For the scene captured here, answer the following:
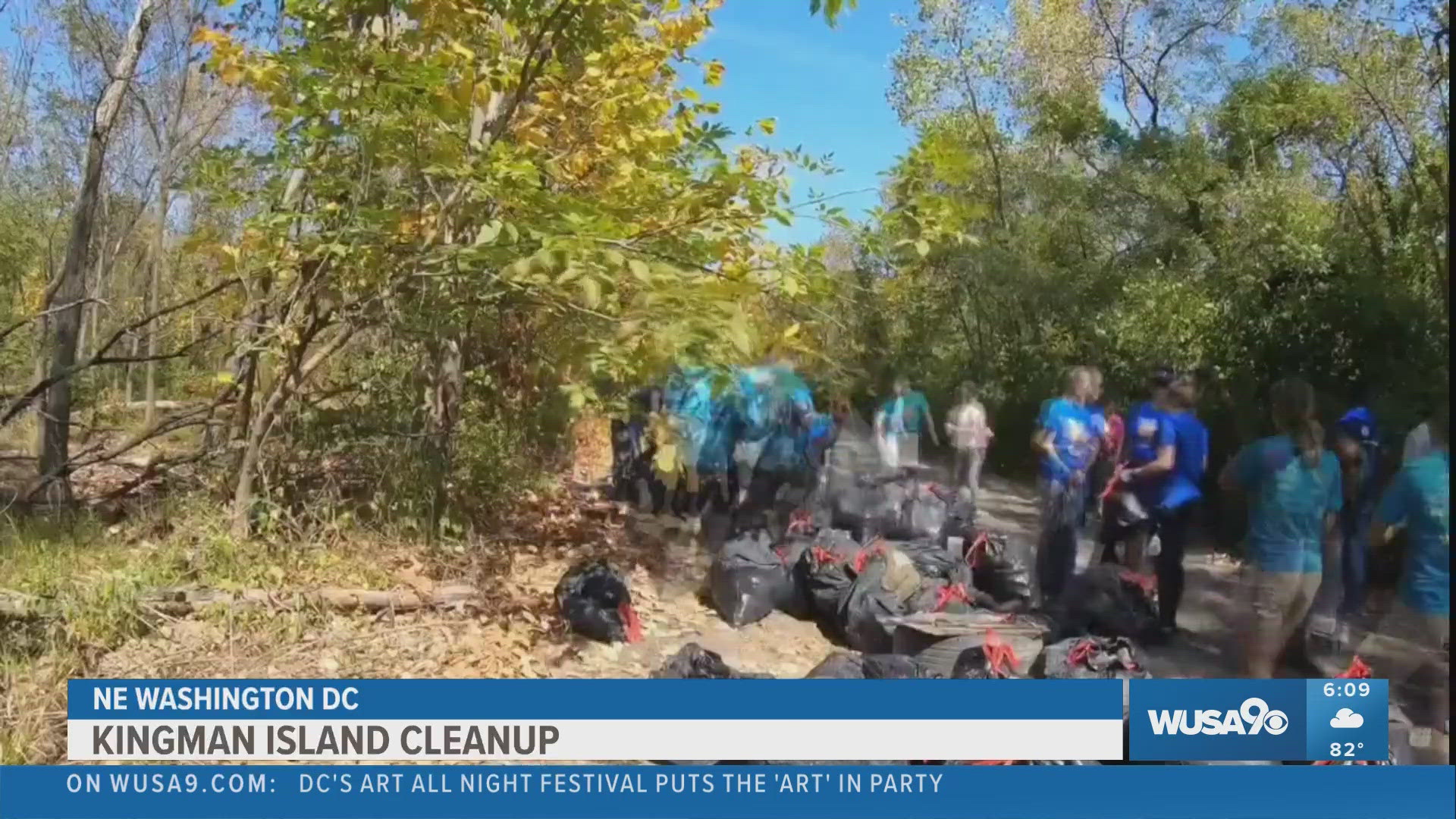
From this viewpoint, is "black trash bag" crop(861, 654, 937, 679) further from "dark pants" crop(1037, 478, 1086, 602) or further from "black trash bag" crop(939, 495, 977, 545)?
"black trash bag" crop(939, 495, 977, 545)

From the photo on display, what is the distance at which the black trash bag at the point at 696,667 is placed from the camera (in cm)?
344

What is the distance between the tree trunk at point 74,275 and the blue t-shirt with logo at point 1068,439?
448cm

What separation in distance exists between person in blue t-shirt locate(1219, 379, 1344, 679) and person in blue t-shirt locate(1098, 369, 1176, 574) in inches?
29.1

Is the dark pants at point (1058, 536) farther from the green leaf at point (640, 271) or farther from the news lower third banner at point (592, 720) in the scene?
the green leaf at point (640, 271)

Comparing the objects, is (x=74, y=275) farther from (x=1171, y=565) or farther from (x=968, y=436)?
(x=1171, y=565)

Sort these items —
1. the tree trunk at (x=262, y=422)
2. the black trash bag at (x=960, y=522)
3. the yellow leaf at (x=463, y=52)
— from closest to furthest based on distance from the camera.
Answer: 1. the yellow leaf at (x=463, y=52)
2. the tree trunk at (x=262, y=422)
3. the black trash bag at (x=960, y=522)

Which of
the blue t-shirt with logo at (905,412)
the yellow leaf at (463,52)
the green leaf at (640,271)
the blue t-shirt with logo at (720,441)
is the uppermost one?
the yellow leaf at (463,52)

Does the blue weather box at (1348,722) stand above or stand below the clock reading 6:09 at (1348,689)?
below

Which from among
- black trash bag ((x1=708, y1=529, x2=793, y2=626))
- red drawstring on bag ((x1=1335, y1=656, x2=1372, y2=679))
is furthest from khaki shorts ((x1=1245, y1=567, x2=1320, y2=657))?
black trash bag ((x1=708, y1=529, x2=793, y2=626))

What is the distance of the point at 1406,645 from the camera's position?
3566mm

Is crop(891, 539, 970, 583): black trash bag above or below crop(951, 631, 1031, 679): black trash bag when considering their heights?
above

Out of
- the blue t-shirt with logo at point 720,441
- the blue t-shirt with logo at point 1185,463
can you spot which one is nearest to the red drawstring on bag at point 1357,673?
the blue t-shirt with logo at point 1185,463

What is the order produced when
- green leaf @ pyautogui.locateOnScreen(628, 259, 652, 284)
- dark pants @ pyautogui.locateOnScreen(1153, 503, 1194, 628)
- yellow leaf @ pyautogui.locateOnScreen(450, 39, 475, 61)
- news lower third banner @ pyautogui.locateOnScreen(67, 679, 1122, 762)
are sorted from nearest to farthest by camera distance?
1. news lower third banner @ pyautogui.locateOnScreen(67, 679, 1122, 762)
2. green leaf @ pyautogui.locateOnScreen(628, 259, 652, 284)
3. yellow leaf @ pyautogui.locateOnScreen(450, 39, 475, 61)
4. dark pants @ pyautogui.locateOnScreen(1153, 503, 1194, 628)

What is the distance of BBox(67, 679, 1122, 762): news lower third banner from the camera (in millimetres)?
2754
